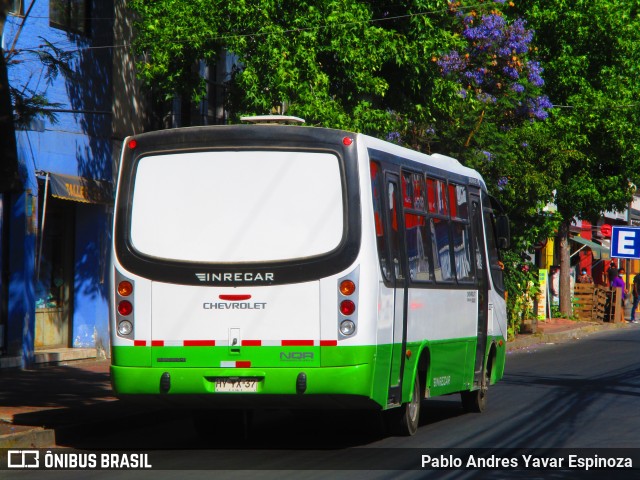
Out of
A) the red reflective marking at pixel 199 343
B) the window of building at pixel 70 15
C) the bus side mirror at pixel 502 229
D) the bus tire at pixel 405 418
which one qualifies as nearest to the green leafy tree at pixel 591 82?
the window of building at pixel 70 15

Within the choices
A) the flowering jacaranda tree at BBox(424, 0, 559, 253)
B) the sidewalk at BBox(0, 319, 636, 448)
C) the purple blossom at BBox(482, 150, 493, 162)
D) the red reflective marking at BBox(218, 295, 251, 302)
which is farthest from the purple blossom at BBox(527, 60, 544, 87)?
the red reflective marking at BBox(218, 295, 251, 302)

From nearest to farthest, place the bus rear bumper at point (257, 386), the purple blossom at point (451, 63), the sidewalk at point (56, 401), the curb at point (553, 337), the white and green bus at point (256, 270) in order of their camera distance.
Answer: the bus rear bumper at point (257, 386)
the white and green bus at point (256, 270)
the sidewalk at point (56, 401)
the purple blossom at point (451, 63)
the curb at point (553, 337)

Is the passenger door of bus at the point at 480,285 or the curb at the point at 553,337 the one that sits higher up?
the passenger door of bus at the point at 480,285

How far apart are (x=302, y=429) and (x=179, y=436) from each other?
4.51 feet

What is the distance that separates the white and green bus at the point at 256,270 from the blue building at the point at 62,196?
304 inches

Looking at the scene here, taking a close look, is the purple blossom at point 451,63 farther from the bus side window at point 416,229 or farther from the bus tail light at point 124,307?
the bus tail light at point 124,307

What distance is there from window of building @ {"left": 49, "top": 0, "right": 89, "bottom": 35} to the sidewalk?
17.3ft

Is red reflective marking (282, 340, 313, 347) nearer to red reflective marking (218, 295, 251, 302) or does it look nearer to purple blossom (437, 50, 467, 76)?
red reflective marking (218, 295, 251, 302)

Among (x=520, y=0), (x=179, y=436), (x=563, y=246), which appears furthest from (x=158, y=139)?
(x=563, y=246)

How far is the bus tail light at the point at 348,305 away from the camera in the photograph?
1086cm

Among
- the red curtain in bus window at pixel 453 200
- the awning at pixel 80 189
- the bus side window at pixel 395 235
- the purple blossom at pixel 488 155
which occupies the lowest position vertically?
the bus side window at pixel 395 235

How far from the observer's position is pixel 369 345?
35.9 feet

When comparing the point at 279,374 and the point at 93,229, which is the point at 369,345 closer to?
the point at 279,374

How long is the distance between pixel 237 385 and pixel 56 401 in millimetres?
4318
